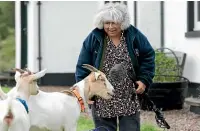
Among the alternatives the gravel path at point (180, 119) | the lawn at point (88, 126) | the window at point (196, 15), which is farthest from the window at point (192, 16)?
the lawn at point (88, 126)

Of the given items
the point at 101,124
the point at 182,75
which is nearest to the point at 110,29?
the point at 101,124

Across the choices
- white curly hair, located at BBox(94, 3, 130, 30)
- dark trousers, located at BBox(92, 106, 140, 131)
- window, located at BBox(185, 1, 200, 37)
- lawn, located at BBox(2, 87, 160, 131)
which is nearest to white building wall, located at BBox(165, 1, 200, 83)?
window, located at BBox(185, 1, 200, 37)

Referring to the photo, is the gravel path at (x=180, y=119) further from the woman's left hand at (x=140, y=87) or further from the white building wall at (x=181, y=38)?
the woman's left hand at (x=140, y=87)

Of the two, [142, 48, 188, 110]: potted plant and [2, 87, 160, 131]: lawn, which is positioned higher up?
[142, 48, 188, 110]: potted plant

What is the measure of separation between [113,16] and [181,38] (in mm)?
6095

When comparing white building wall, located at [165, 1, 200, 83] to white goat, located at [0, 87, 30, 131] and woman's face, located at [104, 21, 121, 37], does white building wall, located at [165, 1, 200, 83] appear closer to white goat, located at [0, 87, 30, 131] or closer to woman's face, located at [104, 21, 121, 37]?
woman's face, located at [104, 21, 121, 37]

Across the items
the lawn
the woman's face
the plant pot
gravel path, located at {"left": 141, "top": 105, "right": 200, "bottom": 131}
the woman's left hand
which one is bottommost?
gravel path, located at {"left": 141, "top": 105, "right": 200, "bottom": 131}

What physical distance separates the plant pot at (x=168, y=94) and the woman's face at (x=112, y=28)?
169 inches

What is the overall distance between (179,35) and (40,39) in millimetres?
4260

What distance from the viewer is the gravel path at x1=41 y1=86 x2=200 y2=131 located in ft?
27.2

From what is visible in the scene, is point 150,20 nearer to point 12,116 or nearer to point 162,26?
point 162,26

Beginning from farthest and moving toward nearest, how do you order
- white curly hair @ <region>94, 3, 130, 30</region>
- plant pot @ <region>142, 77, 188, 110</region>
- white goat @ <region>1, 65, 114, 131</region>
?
plant pot @ <region>142, 77, 188, 110</region>
white curly hair @ <region>94, 3, 130, 30</region>
white goat @ <region>1, 65, 114, 131</region>

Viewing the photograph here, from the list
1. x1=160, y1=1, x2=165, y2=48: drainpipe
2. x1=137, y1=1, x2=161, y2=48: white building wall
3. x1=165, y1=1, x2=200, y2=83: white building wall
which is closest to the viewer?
x1=165, y1=1, x2=200, y2=83: white building wall

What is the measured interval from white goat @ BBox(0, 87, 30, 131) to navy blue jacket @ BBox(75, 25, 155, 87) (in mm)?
1084
